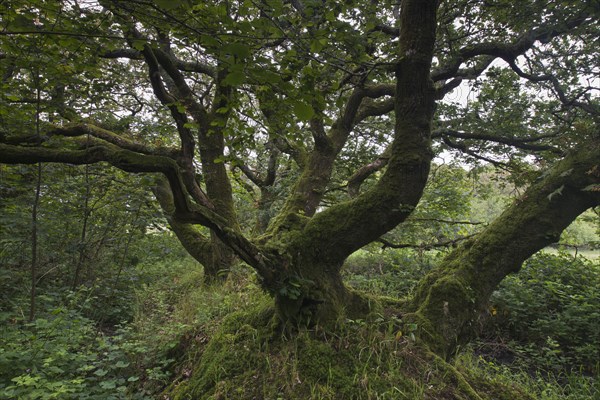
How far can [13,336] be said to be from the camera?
10.5 ft

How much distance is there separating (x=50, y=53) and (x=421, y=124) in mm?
3863

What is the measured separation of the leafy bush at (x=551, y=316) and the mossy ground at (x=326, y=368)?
245 cm

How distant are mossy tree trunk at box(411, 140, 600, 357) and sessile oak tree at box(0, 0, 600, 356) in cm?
2

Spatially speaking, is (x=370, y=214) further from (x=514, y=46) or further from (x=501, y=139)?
(x=501, y=139)

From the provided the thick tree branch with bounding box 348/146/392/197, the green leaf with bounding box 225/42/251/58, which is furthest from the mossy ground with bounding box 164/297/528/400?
the thick tree branch with bounding box 348/146/392/197

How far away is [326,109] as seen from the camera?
435cm

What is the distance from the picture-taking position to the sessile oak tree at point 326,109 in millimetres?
2457

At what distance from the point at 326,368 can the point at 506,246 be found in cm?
272

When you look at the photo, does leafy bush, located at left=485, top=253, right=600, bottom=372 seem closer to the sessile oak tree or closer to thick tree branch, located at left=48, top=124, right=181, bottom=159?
the sessile oak tree

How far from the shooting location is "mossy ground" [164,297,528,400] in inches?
109

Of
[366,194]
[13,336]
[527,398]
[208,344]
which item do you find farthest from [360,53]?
[13,336]

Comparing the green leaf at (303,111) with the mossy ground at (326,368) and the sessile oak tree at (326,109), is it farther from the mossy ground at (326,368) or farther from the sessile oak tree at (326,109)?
the mossy ground at (326,368)

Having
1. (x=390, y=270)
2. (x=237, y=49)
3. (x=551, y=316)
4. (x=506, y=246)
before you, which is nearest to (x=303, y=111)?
(x=237, y=49)

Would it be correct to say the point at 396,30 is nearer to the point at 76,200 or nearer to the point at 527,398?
the point at 527,398
